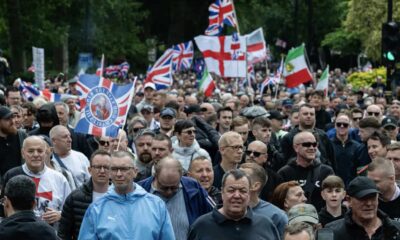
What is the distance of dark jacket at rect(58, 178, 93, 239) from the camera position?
9.67 meters

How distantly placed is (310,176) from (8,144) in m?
3.27

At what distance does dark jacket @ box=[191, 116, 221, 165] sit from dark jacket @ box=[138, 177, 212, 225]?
4811 millimetres

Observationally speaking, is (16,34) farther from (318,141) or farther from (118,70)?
(318,141)

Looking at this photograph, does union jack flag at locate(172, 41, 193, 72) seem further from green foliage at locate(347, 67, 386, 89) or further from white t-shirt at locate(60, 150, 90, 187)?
white t-shirt at locate(60, 150, 90, 187)

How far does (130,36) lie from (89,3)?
1013 centimetres

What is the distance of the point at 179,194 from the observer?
9.48 meters

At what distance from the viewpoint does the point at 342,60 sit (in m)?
82.9

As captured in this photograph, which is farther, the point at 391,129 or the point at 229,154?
the point at 391,129

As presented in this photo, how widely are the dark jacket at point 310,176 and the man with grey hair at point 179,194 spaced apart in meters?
1.92

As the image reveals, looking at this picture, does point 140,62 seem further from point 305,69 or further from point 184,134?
point 184,134

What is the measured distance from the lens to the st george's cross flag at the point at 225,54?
944 inches

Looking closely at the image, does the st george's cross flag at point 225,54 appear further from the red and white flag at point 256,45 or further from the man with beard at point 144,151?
the man with beard at point 144,151

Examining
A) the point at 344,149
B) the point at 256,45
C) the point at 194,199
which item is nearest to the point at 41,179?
the point at 194,199

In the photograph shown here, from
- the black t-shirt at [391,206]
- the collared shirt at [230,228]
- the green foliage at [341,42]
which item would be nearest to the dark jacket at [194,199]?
the collared shirt at [230,228]
